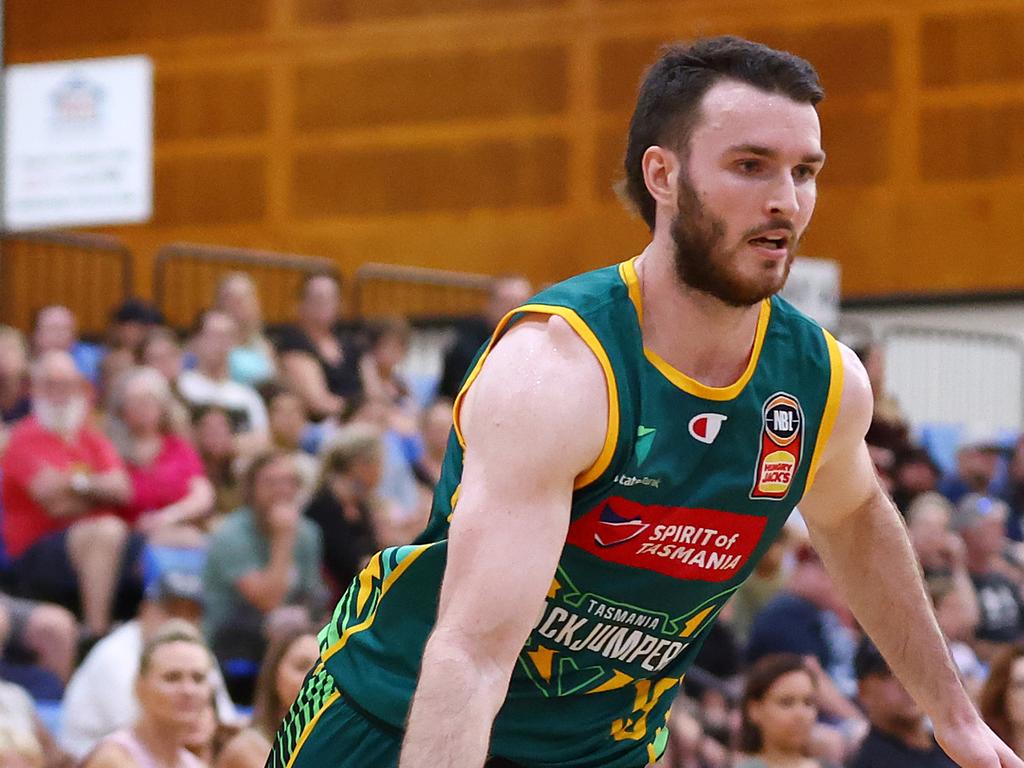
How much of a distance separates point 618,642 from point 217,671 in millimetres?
3899

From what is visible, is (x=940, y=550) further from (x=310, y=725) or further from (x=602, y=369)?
(x=602, y=369)

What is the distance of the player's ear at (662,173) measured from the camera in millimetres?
3043

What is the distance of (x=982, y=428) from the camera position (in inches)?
532

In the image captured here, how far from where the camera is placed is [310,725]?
329 cm

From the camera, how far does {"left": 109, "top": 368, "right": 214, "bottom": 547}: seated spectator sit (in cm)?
812

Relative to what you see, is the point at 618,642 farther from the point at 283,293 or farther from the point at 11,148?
the point at 283,293

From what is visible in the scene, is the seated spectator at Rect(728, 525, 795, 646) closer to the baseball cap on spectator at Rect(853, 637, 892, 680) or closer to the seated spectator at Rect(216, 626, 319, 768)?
the baseball cap on spectator at Rect(853, 637, 892, 680)

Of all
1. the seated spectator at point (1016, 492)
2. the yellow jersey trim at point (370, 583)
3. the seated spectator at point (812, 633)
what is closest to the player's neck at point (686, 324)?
the yellow jersey trim at point (370, 583)

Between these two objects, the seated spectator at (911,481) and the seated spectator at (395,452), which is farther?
the seated spectator at (911,481)

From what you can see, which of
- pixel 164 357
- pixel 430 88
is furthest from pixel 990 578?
pixel 430 88

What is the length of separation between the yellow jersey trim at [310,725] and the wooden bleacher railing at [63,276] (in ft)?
33.8

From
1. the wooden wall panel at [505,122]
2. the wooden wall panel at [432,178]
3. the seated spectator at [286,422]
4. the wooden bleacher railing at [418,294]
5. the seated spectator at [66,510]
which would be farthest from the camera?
the wooden wall panel at [432,178]

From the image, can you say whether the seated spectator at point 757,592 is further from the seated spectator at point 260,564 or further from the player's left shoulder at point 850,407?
the player's left shoulder at point 850,407

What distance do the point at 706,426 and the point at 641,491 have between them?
0.17 m
